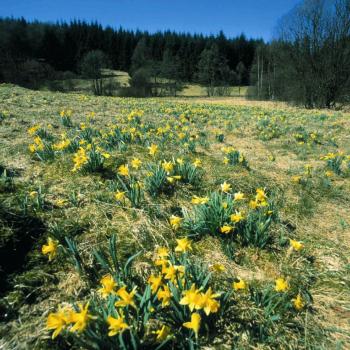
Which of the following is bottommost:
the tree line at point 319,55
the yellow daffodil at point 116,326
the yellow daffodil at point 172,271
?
the yellow daffodil at point 116,326

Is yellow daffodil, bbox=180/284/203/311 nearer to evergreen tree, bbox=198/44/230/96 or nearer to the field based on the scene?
the field

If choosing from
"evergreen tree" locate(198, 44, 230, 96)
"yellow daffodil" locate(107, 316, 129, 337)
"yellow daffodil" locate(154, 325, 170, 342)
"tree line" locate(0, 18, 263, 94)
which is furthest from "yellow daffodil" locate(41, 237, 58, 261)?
"evergreen tree" locate(198, 44, 230, 96)

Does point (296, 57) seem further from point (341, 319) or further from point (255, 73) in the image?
point (255, 73)

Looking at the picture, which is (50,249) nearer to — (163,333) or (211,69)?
(163,333)

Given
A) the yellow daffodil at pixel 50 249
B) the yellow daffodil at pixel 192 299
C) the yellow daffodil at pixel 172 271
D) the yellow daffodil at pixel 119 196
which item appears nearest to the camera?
the yellow daffodil at pixel 192 299

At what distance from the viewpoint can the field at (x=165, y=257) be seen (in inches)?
55.5

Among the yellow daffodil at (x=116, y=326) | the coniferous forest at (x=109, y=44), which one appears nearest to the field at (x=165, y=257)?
the yellow daffodil at (x=116, y=326)

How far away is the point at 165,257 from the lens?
6.31 ft

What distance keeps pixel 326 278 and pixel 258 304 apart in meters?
0.71

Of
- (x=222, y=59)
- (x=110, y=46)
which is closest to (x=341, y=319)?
(x=222, y=59)

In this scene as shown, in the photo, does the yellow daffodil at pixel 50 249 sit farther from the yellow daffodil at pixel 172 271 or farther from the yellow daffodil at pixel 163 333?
the yellow daffodil at pixel 163 333

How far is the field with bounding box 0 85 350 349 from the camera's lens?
1410 mm

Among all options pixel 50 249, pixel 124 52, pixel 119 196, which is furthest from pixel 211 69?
pixel 50 249

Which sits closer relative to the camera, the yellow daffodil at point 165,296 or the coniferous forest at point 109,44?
the yellow daffodil at point 165,296
